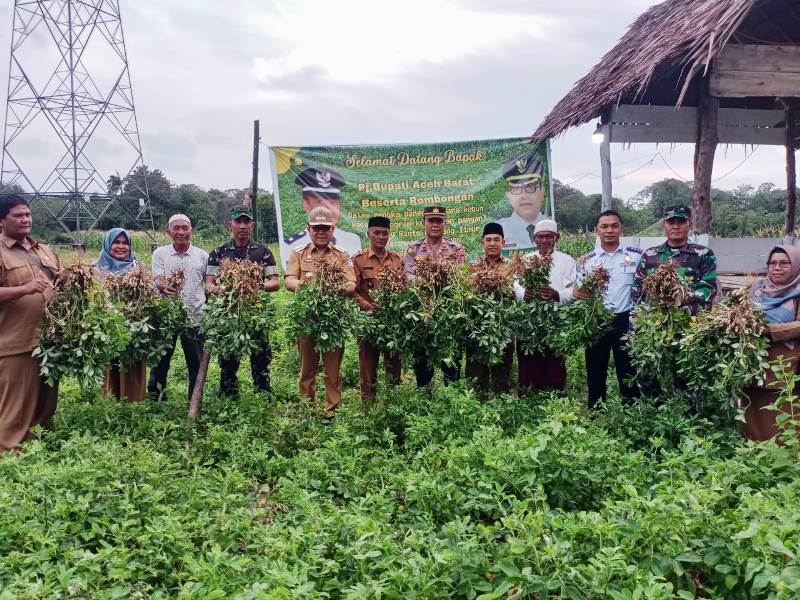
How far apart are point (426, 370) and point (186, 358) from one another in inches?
94.7

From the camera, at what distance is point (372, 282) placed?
599 centimetres

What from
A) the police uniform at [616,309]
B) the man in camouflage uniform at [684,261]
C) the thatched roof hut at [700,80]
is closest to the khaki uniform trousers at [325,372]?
the police uniform at [616,309]

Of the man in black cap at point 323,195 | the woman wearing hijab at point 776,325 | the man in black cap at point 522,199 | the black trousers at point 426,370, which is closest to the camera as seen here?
the woman wearing hijab at point 776,325

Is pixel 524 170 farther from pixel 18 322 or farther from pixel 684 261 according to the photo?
pixel 18 322

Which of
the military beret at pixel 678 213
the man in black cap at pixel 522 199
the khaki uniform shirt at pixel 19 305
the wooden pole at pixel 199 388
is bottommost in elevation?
the wooden pole at pixel 199 388

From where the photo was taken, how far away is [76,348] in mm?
4762

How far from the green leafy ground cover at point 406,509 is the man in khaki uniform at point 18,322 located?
0.30m

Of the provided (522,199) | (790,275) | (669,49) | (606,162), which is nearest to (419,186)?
(522,199)

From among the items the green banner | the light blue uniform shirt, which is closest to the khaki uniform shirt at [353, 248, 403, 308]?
the light blue uniform shirt

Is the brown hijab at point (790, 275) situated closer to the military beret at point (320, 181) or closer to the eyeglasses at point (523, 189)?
the eyeglasses at point (523, 189)

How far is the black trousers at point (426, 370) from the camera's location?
556 cm

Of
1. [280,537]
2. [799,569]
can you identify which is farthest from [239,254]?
[799,569]

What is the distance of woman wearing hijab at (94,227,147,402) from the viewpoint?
18.1 feet

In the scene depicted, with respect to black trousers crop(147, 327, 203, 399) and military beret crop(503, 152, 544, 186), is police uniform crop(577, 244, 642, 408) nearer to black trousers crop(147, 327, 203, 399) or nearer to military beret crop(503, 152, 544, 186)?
military beret crop(503, 152, 544, 186)
